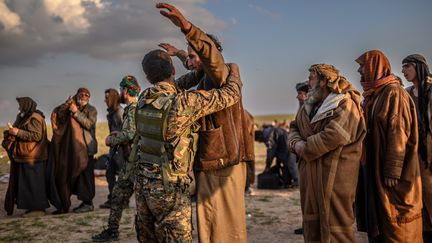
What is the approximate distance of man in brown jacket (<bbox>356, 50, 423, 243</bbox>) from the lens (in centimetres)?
426

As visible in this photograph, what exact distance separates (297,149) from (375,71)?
3.97 ft

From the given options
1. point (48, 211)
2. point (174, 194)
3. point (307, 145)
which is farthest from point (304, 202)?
point (48, 211)

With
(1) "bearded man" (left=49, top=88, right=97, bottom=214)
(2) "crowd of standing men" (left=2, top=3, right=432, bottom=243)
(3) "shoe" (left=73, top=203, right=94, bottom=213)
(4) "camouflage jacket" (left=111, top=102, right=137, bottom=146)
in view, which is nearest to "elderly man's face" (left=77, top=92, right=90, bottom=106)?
(1) "bearded man" (left=49, top=88, right=97, bottom=214)

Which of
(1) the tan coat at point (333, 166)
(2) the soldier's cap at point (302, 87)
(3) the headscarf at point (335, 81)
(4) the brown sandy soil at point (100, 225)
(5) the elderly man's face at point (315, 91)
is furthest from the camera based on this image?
(2) the soldier's cap at point (302, 87)

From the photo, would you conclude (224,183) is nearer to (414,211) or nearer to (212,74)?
(212,74)

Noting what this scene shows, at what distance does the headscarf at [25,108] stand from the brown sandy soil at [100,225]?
71.7 inches

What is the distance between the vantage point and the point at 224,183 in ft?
11.2

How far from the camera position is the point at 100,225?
Answer: 7.20 meters

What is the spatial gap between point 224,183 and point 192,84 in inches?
38.7

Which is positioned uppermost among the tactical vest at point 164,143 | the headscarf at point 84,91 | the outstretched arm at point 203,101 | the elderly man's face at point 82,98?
the headscarf at point 84,91

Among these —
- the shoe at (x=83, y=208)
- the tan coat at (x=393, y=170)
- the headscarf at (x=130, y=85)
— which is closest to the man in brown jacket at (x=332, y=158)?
the tan coat at (x=393, y=170)

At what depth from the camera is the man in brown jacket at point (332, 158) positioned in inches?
158

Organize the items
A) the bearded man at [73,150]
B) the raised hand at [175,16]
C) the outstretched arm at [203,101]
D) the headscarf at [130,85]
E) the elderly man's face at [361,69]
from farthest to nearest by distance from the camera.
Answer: the bearded man at [73,150] < the headscarf at [130,85] < the elderly man's face at [361,69] < the outstretched arm at [203,101] < the raised hand at [175,16]

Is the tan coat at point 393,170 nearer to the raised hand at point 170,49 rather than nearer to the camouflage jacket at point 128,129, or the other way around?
the raised hand at point 170,49
